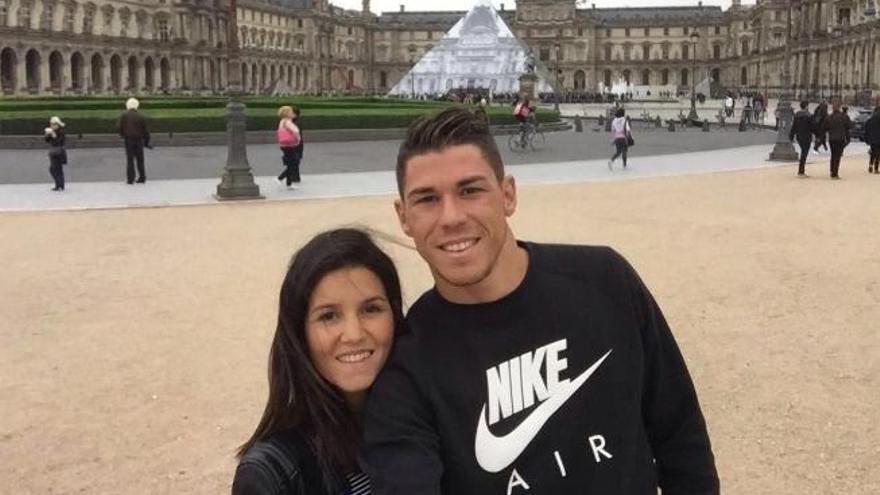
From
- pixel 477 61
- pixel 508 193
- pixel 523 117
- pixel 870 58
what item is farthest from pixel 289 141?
pixel 477 61

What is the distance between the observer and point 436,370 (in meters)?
1.98

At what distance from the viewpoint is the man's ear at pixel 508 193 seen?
2143 mm

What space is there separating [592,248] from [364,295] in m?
0.57

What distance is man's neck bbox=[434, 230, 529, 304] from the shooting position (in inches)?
80.4

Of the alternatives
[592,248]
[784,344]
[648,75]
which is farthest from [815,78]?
[592,248]

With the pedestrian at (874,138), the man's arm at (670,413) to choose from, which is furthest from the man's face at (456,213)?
the pedestrian at (874,138)

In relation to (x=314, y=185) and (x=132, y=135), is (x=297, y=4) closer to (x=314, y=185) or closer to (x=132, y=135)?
(x=132, y=135)

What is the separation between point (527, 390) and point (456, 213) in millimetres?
415

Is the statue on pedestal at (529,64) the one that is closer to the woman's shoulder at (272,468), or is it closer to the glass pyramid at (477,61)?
the glass pyramid at (477,61)

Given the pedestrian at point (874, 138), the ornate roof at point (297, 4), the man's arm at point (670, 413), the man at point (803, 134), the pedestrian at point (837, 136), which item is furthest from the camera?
the ornate roof at point (297, 4)

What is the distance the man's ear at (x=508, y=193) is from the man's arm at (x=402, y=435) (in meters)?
0.39

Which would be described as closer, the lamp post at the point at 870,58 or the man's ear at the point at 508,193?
the man's ear at the point at 508,193

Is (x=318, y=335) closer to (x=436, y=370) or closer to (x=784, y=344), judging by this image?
(x=436, y=370)

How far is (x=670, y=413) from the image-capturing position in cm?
229
